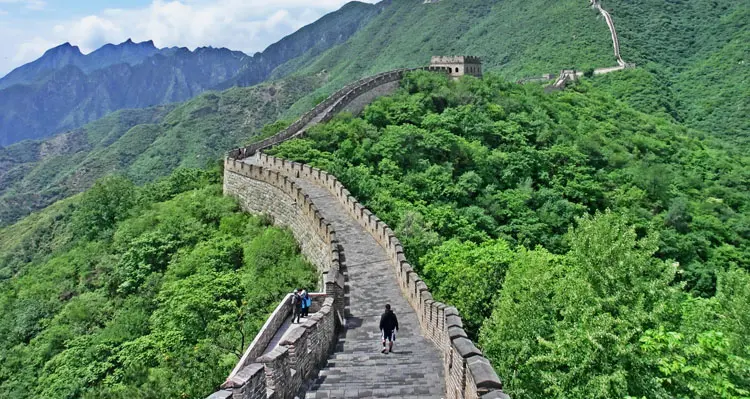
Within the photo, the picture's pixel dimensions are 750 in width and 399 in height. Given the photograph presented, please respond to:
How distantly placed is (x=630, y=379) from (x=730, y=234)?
34.6 metres

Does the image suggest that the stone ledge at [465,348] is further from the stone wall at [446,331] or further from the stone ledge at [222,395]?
the stone ledge at [222,395]

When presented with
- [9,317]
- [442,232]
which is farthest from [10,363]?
[442,232]

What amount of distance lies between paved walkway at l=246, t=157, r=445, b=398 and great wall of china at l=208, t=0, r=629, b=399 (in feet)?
0.06

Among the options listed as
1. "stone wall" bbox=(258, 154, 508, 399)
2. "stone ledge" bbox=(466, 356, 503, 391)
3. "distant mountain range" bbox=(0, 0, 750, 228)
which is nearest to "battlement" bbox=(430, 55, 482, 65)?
"distant mountain range" bbox=(0, 0, 750, 228)

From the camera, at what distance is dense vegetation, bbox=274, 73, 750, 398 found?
1039cm

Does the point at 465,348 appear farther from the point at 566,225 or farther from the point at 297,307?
the point at 566,225

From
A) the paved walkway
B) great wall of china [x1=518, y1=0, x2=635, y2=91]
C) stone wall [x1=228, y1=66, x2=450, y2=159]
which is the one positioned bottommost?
the paved walkway

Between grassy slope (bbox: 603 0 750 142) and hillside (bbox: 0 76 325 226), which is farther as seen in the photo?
hillside (bbox: 0 76 325 226)

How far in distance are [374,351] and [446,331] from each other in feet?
5.64

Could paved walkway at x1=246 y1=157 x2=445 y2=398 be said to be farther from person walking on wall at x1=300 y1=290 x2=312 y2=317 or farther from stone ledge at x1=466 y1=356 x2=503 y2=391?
stone ledge at x1=466 y1=356 x2=503 y2=391

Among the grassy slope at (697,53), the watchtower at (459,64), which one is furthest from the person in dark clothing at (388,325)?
the grassy slope at (697,53)

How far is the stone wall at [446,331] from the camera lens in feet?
24.8

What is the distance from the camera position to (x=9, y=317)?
85.8ft

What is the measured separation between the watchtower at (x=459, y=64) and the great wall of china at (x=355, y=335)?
3381 cm
